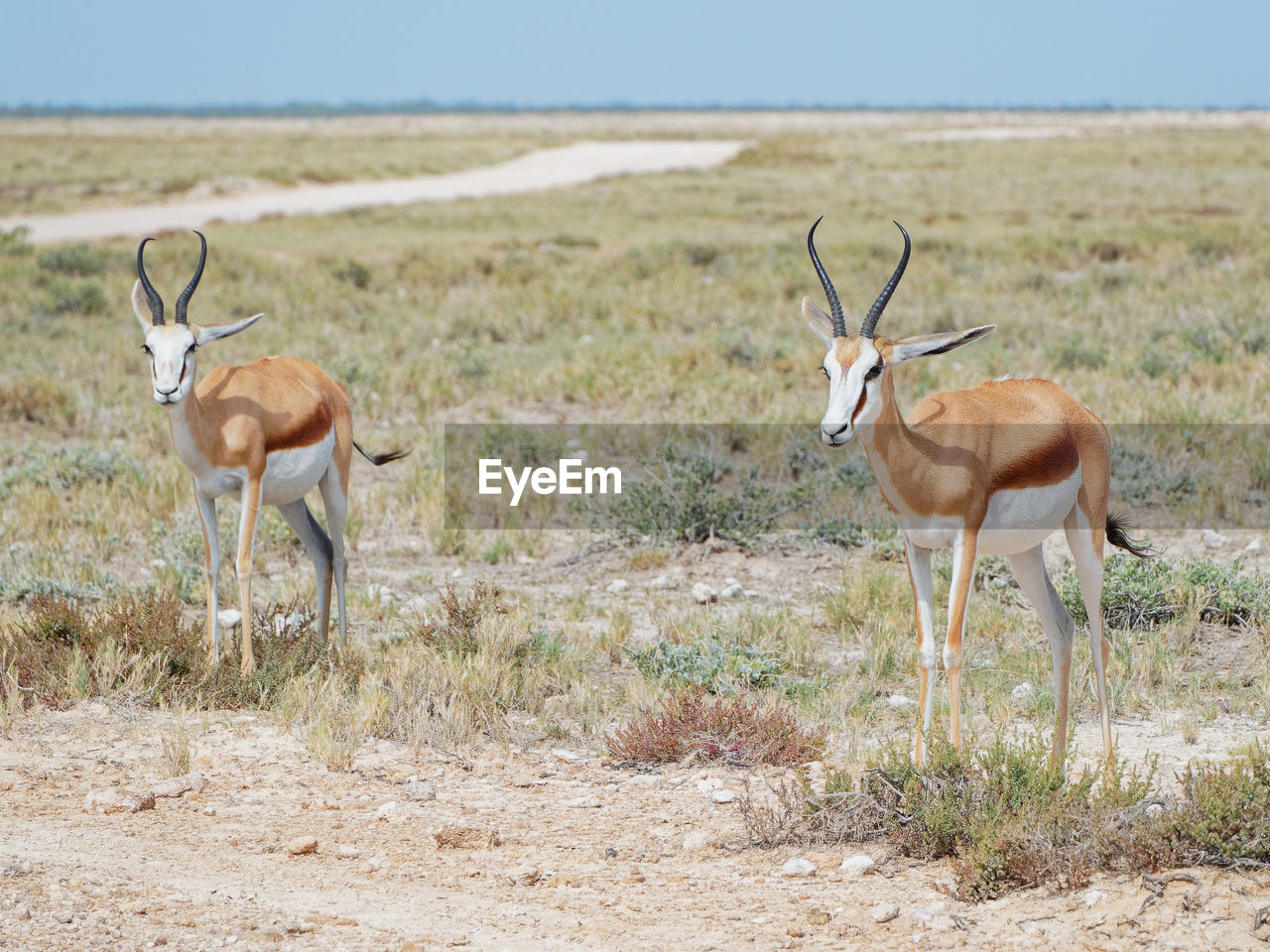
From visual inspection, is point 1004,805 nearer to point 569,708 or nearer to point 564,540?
point 569,708

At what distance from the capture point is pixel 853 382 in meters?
4.62

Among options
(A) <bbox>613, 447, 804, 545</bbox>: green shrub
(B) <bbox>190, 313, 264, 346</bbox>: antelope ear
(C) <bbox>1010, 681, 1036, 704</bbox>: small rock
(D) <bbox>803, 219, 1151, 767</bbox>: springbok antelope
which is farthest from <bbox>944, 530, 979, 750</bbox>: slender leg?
(A) <bbox>613, 447, 804, 545</bbox>: green shrub

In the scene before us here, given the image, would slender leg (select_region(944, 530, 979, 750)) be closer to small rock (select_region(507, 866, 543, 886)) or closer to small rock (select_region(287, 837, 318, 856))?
small rock (select_region(507, 866, 543, 886))

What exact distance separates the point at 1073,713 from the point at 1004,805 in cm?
167

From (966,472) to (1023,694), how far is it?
1.91 meters

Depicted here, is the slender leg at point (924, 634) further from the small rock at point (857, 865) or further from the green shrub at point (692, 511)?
the green shrub at point (692, 511)

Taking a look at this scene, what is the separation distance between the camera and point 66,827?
5.05 metres

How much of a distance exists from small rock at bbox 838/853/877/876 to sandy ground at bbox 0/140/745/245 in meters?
28.5

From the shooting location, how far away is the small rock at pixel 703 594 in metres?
8.34

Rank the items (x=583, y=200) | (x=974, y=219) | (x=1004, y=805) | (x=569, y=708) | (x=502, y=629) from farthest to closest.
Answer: (x=583, y=200), (x=974, y=219), (x=502, y=629), (x=569, y=708), (x=1004, y=805)

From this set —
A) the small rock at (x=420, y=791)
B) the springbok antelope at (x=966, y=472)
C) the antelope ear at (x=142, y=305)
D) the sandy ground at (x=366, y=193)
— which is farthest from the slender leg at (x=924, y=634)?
the sandy ground at (x=366, y=193)

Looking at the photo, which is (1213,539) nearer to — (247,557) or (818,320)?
(818,320)

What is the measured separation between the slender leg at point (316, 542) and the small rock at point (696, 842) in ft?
10.2

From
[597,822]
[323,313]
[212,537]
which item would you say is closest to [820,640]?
[597,822]
